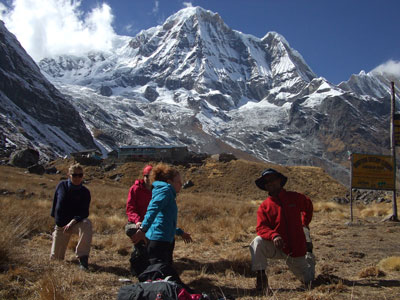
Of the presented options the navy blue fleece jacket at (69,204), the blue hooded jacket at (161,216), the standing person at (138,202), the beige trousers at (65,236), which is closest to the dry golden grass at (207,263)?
the beige trousers at (65,236)

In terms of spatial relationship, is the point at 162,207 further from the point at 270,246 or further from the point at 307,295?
the point at 307,295

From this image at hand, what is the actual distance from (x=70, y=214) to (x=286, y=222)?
3.53 m

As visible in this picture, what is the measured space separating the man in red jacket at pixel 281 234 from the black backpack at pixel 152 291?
1590 mm

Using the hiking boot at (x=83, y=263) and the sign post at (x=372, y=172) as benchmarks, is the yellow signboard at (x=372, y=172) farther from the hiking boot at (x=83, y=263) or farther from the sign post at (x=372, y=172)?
the hiking boot at (x=83, y=263)

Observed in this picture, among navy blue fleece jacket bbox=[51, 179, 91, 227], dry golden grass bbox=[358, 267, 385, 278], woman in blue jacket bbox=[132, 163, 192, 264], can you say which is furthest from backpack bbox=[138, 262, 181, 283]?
dry golden grass bbox=[358, 267, 385, 278]

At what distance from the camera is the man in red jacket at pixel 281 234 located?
4458 millimetres

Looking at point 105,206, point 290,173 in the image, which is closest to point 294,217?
point 105,206

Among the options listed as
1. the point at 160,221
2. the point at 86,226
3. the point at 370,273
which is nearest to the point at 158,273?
the point at 160,221

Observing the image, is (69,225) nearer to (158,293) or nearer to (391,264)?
(158,293)

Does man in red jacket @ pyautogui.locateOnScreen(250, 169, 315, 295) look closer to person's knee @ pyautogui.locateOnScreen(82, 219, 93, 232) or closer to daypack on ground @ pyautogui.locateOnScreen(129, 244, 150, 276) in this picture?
daypack on ground @ pyautogui.locateOnScreen(129, 244, 150, 276)

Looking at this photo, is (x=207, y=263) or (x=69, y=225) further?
(x=207, y=263)

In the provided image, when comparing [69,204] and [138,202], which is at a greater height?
[138,202]

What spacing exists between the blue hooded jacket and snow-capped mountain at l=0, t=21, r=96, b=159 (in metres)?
79.1

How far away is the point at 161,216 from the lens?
14.3 feet
